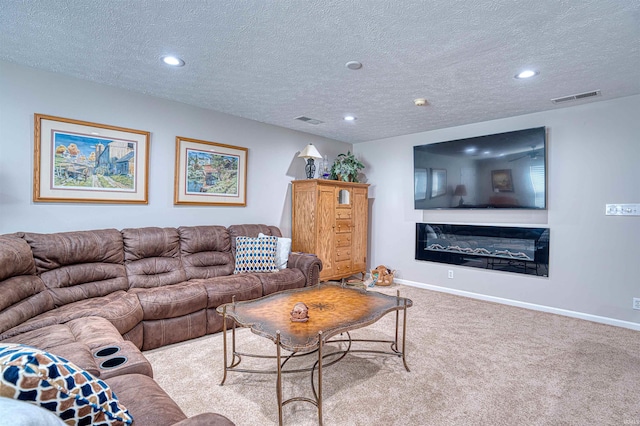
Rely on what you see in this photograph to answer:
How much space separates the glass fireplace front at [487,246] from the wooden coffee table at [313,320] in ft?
7.30

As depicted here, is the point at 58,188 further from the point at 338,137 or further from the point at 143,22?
the point at 338,137

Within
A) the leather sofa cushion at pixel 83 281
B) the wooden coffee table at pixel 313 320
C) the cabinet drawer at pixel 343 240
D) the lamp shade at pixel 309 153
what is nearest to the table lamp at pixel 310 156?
the lamp shade at pixel 309 153

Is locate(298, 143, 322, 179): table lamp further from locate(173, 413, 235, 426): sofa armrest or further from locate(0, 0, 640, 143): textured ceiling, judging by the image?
locate(173, 413, 235, 426): sofa armrest

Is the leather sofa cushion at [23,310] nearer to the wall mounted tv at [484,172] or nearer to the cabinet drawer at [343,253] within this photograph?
the cabinet drawer at [343,253]

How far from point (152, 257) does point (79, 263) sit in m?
0.62

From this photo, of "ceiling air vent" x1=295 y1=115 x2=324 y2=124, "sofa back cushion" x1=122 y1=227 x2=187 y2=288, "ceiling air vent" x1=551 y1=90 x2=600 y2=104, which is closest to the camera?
"sofa back cushion" x1=122 y1=227 x2=187 y2=288

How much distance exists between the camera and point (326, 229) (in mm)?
4785

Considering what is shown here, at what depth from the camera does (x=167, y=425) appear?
3.70 ft

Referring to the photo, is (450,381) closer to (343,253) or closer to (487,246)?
(487,246)

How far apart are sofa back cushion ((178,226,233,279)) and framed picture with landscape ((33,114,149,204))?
634mm

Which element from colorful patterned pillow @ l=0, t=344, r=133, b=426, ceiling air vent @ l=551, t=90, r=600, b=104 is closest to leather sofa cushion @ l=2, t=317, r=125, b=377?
colorful patterned pillow @ l=0, t=344, r=133, b=426

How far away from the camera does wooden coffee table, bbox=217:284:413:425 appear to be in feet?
5.90

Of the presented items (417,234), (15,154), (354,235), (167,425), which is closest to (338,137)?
(354,235)

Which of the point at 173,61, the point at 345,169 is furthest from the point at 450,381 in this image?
the point at 345,169
